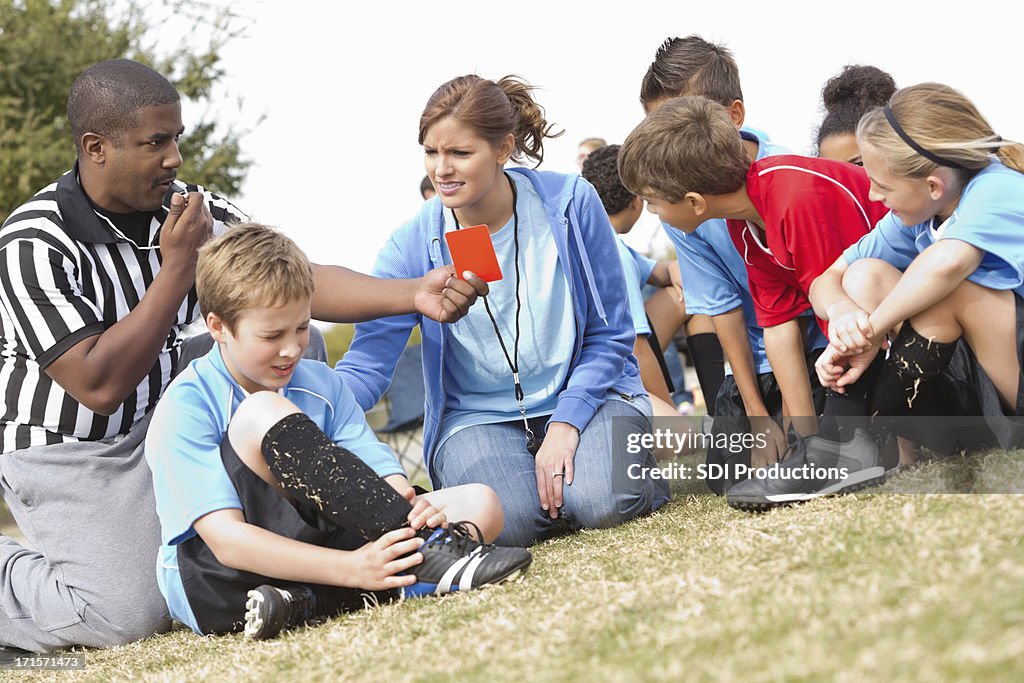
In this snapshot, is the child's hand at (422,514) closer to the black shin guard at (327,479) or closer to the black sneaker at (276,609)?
the black shin guard at (327,479)

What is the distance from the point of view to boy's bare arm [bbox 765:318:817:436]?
339 cm

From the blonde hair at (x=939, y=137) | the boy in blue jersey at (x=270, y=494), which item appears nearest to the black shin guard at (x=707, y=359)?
the blonde hair at (x=939, y=137)

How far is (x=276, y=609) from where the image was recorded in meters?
2.43

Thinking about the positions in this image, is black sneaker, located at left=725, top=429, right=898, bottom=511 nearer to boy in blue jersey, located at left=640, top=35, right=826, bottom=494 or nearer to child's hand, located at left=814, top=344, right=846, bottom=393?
child's hand, located at left=814, top=344, right=846, bottom=393

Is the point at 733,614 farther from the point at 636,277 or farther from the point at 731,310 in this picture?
the point at 636,277

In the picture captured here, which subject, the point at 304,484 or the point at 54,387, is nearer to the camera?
the point at 304,484

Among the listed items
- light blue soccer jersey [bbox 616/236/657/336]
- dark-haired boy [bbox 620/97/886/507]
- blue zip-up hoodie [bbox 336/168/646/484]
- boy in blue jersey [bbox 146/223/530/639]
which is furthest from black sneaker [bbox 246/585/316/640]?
light blue soccer jersey [bbox 616/236/657/336]

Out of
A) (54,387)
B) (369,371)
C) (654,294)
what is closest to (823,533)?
(369,371)

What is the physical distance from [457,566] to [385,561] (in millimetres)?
181

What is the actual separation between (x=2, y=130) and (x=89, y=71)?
1129cm

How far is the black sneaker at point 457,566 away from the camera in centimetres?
250

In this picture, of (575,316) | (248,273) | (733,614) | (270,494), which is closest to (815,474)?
(575,316)

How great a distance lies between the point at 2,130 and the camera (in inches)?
521

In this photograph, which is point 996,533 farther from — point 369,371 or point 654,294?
point 654,294
